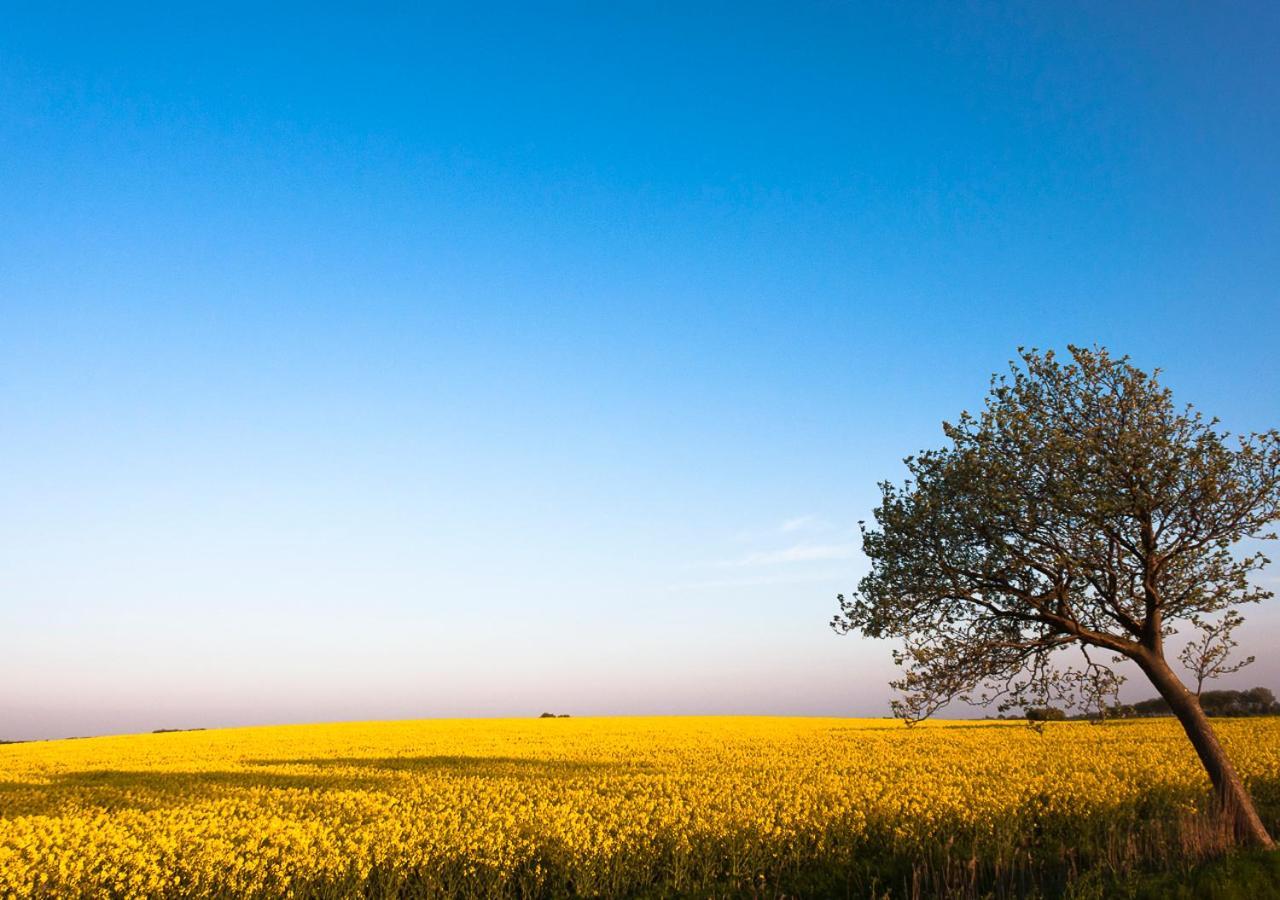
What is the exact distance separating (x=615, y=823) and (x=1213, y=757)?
1259 centimetres

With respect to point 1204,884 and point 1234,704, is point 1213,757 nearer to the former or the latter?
point 1204,884

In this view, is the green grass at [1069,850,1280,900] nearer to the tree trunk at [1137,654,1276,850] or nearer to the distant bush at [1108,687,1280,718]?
the tree trunk at [1137,654,1276,850]

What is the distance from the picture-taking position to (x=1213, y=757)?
16.1 metres

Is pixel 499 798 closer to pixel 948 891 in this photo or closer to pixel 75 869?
pixel 75 869

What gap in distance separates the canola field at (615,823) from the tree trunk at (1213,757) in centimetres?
96

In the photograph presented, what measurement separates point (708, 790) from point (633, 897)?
→ 30.1ft

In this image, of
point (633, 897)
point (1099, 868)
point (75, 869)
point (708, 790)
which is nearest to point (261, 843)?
point (75, 869)

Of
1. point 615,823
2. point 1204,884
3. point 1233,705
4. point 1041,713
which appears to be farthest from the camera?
point 1233,705

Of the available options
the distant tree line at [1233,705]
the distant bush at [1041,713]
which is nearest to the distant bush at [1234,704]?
the distant tree line at [1233,705]

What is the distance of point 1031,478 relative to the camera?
17.7m

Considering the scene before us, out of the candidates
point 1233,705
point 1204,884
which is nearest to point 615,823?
point 1204,884

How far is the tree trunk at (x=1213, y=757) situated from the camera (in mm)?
15031

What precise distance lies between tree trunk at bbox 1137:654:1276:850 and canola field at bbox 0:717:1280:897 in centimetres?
96

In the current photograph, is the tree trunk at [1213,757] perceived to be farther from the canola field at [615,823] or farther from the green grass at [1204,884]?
the green grass at [1204,884]
